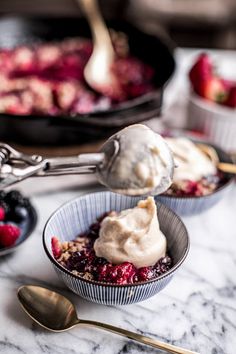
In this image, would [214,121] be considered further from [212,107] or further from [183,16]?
[183,16]

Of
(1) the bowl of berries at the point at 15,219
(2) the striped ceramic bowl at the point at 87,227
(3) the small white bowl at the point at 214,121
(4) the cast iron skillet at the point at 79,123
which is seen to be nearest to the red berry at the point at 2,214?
(1) the bowl of berries at the point at 15,219

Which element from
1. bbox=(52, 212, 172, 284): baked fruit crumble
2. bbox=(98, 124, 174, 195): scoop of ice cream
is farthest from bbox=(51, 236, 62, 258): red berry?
bbox=(98, 124, 174, 195): scoop of ice cream

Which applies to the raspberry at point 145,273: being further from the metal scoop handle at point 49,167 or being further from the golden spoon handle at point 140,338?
the metal scoop handle at point 49,167

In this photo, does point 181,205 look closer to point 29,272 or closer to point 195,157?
point 195,157

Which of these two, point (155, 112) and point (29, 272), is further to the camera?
point (155, 112)

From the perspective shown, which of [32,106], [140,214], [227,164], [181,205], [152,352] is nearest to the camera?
[152,352]

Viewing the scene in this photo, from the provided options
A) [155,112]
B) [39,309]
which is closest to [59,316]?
[39,309]
